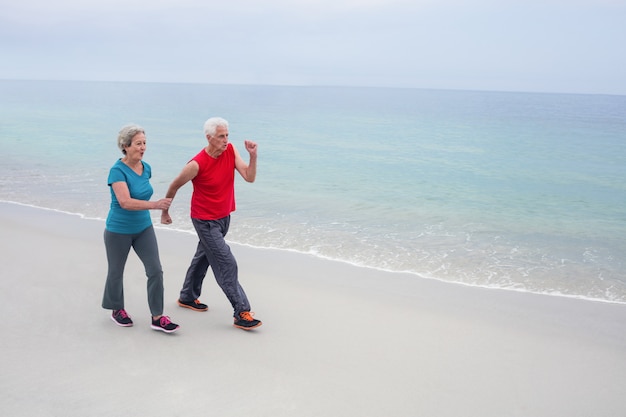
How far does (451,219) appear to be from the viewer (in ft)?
36.6

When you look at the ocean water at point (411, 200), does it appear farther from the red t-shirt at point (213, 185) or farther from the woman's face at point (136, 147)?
the woman's face at point (136, 147)

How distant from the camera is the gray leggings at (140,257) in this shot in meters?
4.64

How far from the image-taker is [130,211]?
4.54m

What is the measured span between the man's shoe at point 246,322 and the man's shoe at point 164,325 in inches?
20.2

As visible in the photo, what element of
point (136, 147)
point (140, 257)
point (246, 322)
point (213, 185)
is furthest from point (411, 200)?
point (136, 147)

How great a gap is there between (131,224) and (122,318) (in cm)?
93

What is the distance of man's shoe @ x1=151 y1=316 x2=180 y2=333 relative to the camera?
485 centimetres

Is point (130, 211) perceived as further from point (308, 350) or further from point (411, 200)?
point (411, 200)

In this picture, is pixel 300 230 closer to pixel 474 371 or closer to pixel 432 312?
pixel 432 312

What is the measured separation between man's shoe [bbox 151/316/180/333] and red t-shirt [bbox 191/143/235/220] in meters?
0.91

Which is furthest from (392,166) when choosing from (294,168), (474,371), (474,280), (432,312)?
(474,371)

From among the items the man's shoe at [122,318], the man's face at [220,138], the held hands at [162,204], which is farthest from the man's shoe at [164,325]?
the man's face at [220,138]

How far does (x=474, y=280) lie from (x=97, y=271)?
4.47m

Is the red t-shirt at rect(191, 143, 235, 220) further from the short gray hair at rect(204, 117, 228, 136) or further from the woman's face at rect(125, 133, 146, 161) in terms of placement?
the woman's face at rect(125, 133, 146, 161)
